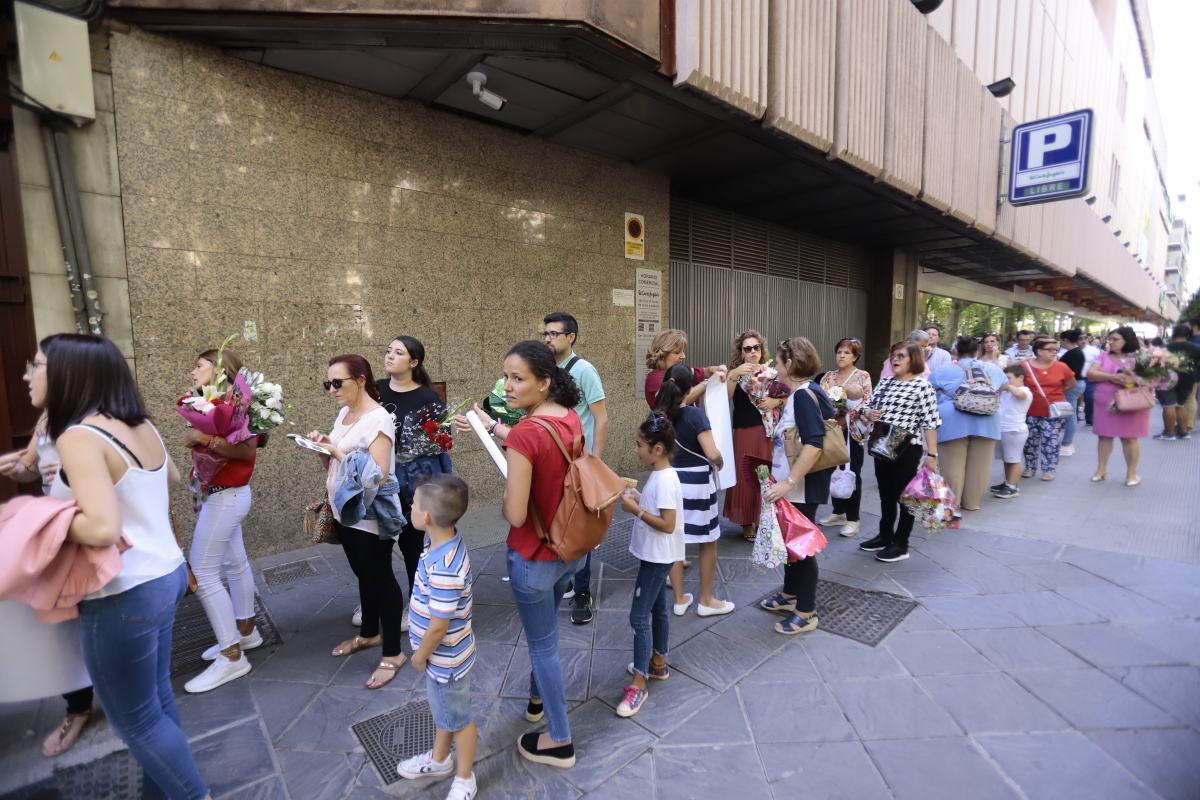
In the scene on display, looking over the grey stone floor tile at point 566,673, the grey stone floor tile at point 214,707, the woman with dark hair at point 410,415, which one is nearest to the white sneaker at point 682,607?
the grey stone floor tile at point 566,673

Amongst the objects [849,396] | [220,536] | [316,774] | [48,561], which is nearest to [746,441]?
[849,396]

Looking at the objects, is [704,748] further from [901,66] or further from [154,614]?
[901,66]

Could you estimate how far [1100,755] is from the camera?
236cm

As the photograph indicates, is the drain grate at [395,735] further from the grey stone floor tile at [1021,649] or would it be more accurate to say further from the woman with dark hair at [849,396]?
the woman with dark hair at [849,396]

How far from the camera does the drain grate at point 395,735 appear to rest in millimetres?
2385

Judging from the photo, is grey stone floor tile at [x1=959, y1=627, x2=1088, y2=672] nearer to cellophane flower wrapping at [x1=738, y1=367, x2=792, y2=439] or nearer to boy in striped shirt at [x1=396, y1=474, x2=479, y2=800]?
cellophane flower wrapping at [x1=738, y1=367, x2=792, y2=439]

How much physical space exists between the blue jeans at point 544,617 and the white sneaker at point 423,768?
0.46m

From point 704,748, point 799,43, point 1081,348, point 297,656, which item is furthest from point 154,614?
point 1081,348

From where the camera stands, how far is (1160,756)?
7.72ft

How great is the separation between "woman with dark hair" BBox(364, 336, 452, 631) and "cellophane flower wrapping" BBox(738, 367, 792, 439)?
215 centimetres

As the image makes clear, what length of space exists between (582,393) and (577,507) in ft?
4.58

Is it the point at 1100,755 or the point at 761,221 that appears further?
the point at 761,221

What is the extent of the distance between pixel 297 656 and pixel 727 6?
5.80 m

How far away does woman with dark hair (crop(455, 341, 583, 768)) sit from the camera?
206 centimetres
